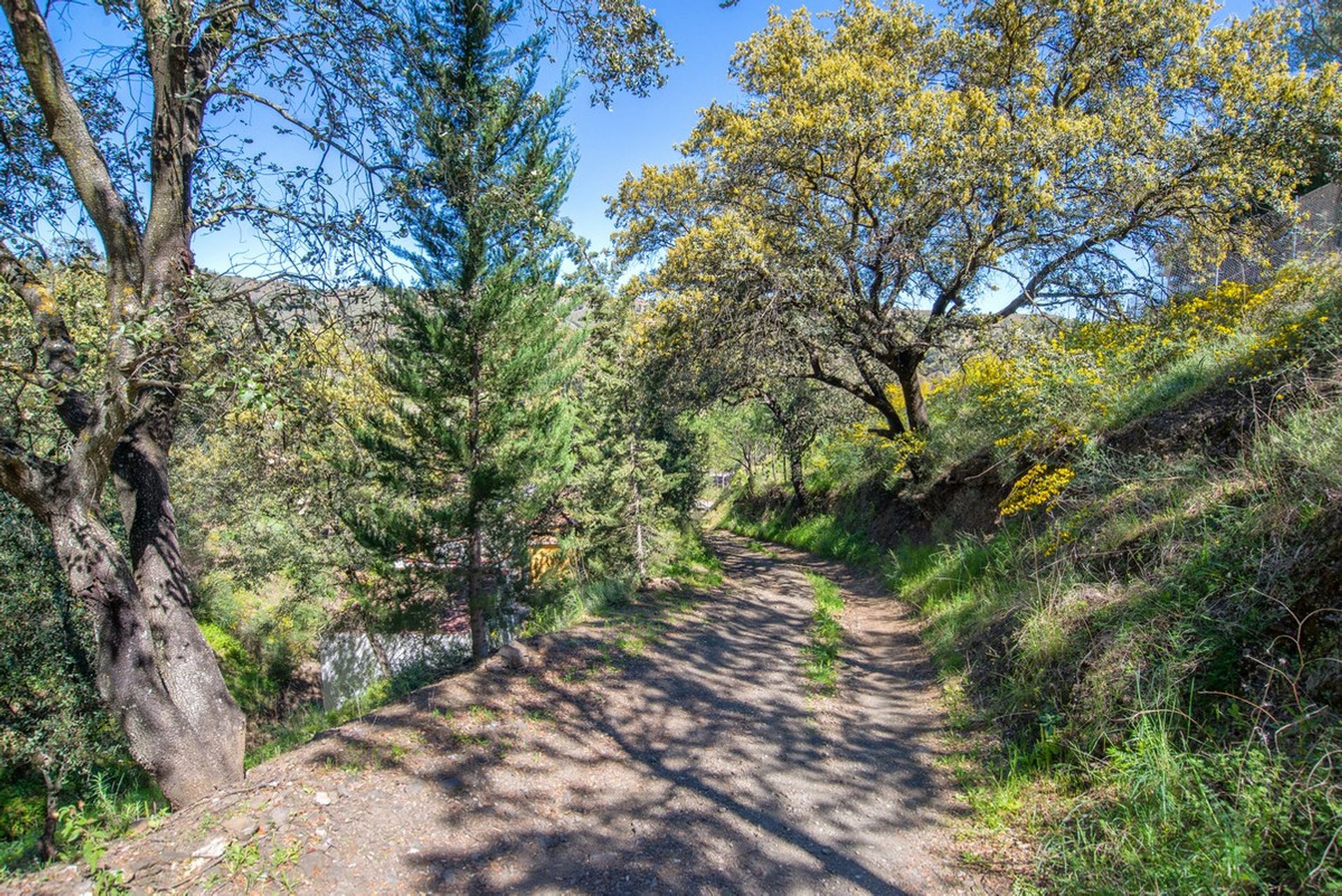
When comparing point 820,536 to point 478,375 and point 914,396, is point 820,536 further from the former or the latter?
point 478,375

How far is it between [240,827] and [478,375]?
19.3 feet

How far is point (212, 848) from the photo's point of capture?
302 centimetres

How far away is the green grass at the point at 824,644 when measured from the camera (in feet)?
20.6

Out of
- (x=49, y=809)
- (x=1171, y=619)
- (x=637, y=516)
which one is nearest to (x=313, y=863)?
(x=1171, y=619)

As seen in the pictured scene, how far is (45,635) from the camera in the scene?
27.7 feet

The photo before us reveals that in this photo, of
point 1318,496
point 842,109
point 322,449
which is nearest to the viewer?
point 1318,496

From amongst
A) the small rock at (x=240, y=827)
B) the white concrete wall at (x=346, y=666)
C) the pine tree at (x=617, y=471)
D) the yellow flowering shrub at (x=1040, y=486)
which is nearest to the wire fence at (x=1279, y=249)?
the yellow flowering shrub at (x=1040, y=486)

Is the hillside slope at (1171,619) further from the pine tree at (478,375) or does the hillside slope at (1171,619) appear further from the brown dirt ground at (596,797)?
the pine tree at (478,375)

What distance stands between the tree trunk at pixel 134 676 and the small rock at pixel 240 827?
809 millimetres

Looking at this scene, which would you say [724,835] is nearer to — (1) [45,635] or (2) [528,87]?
(2) [528,87]

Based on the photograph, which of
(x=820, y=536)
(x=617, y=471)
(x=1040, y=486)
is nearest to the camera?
(x=1040, y=486)

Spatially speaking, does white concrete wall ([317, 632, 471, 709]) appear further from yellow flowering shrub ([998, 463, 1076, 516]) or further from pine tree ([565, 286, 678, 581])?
yellow flowering shrub ([998, 463, 1076, 516])

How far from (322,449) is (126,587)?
1.77m

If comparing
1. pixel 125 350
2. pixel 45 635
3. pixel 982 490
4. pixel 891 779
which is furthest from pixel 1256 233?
pixel 45 635
